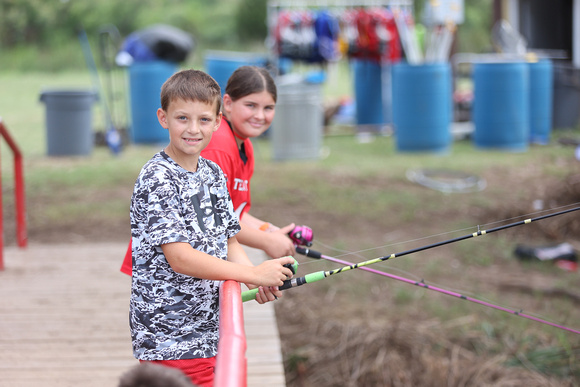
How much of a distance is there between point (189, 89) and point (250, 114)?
779 millimetres

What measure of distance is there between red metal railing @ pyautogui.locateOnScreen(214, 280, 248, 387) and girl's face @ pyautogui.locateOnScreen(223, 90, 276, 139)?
1.05 m

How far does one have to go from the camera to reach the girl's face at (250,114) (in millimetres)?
2875

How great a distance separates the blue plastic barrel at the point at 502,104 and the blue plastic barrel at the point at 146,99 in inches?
191

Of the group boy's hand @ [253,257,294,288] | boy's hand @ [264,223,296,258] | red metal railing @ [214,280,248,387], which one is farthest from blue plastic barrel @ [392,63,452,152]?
red metal railing @ [214,280,248,387]

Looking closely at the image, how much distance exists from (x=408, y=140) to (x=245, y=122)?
26.7 feet

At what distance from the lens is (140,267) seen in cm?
216

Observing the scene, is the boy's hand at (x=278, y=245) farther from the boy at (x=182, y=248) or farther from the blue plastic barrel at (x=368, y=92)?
the blue plastic barrel at (x=368, y=92)

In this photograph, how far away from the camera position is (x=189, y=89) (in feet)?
6.93

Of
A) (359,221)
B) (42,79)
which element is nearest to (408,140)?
(359,221)

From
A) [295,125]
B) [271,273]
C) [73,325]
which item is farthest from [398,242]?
[271,273]

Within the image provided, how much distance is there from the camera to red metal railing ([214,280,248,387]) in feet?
4.61

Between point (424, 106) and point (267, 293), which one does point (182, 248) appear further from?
point (424, 106)

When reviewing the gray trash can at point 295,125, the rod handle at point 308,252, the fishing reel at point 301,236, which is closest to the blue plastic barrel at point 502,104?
the gray trash can at point 295,125

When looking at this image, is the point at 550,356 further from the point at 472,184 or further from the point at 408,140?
the point at 408,140
